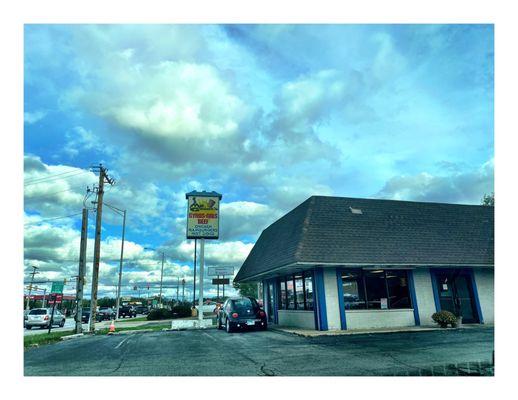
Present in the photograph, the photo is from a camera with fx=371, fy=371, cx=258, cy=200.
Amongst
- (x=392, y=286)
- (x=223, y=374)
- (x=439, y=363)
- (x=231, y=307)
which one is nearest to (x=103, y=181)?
(x=231, y=307)

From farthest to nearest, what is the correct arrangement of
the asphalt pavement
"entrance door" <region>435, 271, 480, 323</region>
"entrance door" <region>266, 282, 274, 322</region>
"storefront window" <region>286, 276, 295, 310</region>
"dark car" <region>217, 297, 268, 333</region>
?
1. "entrance door" <region>266, 282, 274, 322</region>
2. "storefront window" <region>286, 276, 295, 310</region>
3. "entrance door" <region>435, 271, 480, 323</region>
4. "dark car" <region>217, 297, 268, 333</region>
5. the asphalt pavement

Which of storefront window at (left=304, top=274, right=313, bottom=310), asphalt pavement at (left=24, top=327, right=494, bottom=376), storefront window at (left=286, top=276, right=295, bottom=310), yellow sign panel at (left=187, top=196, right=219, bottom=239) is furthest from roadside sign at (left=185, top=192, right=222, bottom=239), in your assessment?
asphalt pavement at (left=24, top=327, right=494, bottom=376)

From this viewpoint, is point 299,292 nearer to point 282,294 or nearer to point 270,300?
point 282,294

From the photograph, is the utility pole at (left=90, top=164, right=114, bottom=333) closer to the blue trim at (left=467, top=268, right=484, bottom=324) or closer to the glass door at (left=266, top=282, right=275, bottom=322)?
the glass door at (left=266, top=282, right=275, bottom=322)

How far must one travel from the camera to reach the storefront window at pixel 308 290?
18508mm

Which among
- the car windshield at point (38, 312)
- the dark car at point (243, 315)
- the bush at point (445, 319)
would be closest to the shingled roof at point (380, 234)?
the dark car at point (243, 315)

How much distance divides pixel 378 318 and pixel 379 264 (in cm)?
262

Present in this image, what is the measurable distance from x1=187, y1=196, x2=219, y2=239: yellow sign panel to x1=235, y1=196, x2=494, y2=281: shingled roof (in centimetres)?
403

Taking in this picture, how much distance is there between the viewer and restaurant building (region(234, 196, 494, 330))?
17.5 m

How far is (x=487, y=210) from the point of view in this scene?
23875 mm

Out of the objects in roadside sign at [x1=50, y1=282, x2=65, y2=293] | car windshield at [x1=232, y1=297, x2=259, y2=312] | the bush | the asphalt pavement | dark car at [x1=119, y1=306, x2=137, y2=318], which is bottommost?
dark car at [x1=119, y1=306, x2=137, y2=318]

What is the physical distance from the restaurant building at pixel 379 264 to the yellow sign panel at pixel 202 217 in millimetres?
4703

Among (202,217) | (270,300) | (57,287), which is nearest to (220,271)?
(270,300)

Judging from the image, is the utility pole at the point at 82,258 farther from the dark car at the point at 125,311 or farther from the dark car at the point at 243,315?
the dark car at the point at 125,311
